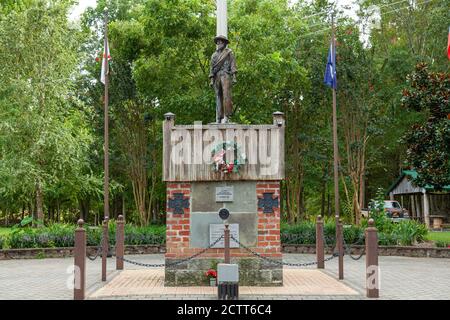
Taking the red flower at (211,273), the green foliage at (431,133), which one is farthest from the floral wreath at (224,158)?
the green foliage at (431,133)

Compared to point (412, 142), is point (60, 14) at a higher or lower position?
higher

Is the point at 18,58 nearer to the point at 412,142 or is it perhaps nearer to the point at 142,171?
the point at 142,171

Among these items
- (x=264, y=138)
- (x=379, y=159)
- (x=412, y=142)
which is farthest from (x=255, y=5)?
(x=379, y=159)

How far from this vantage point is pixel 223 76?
42.0 feet

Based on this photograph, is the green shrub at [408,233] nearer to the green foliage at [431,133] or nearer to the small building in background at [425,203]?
the green foliage at [431,133]

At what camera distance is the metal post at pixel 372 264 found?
10.5 metres

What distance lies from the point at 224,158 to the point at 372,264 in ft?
12.0

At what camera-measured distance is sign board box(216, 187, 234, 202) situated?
12.2m

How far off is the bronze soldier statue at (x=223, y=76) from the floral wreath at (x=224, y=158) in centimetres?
78

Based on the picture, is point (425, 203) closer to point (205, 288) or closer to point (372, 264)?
point (372, 264)

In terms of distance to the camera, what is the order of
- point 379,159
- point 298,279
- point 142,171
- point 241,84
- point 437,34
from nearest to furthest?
point 298,279 → point 241,84 → point 142,171 → point 437,34 → point 379,159

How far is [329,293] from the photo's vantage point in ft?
35.6

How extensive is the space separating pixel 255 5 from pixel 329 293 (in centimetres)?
1564

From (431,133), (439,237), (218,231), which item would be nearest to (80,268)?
(218,231)
